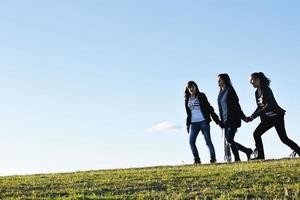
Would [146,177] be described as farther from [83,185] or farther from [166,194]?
[166,194]

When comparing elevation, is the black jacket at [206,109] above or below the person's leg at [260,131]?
above

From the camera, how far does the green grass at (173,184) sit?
12.7 meters

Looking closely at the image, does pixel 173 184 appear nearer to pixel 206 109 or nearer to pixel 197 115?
pixel 197 115

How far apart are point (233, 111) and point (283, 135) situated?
1822 mm

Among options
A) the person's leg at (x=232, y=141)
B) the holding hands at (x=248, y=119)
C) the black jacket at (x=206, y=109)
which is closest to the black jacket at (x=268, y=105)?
the holding hands at (x=248, y=119)

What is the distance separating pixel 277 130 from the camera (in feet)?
63.9

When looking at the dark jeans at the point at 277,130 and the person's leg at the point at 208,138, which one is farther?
the person's leg at the point at 208,138

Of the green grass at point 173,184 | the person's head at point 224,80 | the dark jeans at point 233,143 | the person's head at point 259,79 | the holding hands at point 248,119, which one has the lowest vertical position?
the green grass at point 173,184

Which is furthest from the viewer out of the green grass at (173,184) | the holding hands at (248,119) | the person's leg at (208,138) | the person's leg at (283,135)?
the person's leg at (208,138)

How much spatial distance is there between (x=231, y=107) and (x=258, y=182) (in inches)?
264

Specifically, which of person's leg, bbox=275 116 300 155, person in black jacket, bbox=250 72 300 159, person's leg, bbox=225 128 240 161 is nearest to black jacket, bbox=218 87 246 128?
person's leg, bbox=225 128 240 161

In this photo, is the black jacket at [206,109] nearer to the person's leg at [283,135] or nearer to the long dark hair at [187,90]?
the long dark hair at [187,90]

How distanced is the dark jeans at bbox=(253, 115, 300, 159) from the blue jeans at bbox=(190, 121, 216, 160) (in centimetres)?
154

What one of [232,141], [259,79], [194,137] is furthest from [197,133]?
[259,79]
